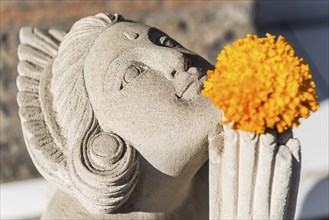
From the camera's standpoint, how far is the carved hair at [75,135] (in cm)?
88

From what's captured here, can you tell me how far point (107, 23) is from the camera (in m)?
1.03

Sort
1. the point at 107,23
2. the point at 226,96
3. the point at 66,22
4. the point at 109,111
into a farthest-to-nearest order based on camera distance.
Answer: the point at 66,22
the point at 107,23
the point at 109,111
the point at 226,96

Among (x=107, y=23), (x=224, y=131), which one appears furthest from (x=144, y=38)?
(x=224, y=131)

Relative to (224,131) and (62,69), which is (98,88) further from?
(224,131)

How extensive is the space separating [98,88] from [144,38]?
128mm

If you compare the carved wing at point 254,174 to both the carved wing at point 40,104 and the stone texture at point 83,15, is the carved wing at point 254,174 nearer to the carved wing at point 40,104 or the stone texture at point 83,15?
the carved wing at point 40,104

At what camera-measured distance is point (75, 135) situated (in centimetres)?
92

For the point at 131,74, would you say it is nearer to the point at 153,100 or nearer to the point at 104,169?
the point at 153,100

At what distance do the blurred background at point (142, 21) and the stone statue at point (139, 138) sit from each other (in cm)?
88

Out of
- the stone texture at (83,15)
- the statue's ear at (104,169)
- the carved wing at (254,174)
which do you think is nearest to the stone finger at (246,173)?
the carved wing at (254,174)

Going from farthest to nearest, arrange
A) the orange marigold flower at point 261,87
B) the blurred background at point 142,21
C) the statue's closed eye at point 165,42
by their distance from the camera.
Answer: the blurred background at point 142,21 → the statue's closed eye at point 165,42 → the orange marigold flower at point 261,87

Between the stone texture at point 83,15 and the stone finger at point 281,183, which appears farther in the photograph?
the stone texture at point 83,15

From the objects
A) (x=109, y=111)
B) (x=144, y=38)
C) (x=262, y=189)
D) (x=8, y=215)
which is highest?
(x=144, y=38)

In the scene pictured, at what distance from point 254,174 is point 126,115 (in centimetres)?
23
